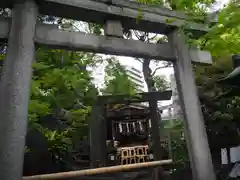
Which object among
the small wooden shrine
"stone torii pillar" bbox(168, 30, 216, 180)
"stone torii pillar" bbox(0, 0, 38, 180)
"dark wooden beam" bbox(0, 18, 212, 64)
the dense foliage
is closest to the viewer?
"stone torii pillar" bbox(0, 0, 38, 180)

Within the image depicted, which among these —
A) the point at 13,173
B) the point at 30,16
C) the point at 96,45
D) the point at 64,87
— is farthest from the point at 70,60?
the point at 13,173

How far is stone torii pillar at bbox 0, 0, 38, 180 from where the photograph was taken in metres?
1.92

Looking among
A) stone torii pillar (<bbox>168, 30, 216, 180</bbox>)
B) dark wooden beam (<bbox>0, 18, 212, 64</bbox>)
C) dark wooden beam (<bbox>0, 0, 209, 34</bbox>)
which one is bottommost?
stone torii pillar (<bbox>168, 30, 216, 180</bbox>)

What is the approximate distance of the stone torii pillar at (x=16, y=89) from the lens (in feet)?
6.30

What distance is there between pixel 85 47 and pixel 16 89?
32.3 inches

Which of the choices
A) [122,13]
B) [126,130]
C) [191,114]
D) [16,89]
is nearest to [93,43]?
[122,13]

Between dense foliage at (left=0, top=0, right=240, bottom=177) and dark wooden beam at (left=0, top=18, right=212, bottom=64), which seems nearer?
dark wooden beam at (left=0, top=18, right=212, bottom=64)

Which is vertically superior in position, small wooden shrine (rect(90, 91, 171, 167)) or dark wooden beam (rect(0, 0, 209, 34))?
dark wooden beam (rect(0, 0, 209, 34))

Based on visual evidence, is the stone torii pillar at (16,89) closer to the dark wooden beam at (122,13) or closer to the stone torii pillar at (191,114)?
the dark wooden beam at (122,13)

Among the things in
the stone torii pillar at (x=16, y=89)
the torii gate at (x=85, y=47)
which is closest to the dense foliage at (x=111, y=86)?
the torii gate at (x=85, y=47)

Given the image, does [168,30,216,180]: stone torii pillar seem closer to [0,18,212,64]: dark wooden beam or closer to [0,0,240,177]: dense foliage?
[0,18,212,64]: dark wooden beam

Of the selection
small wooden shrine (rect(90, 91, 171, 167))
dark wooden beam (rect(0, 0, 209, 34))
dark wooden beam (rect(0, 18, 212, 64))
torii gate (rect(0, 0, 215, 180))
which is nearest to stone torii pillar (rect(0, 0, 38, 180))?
torii gate (rect(0, 0, 215, 180))

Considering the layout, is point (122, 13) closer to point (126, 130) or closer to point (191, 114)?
point (191, 114)

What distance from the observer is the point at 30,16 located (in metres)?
2.26
